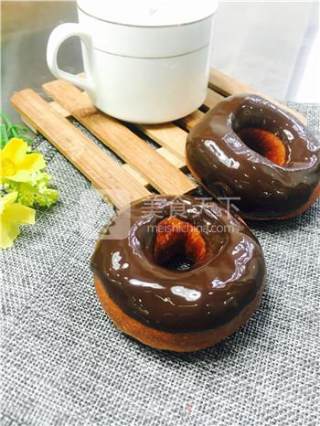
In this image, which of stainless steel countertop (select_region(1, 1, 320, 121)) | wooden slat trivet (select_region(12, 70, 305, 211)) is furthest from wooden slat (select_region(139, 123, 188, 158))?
stainless steel countertop (select_region(1, 1, 320, 121))

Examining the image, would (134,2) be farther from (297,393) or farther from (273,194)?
(297,393)

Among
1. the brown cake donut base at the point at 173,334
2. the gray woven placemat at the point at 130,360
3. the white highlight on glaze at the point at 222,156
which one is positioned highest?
the white highlight on glaze at the point at 222,156

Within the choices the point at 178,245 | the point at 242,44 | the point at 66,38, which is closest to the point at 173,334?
the point at 178,245

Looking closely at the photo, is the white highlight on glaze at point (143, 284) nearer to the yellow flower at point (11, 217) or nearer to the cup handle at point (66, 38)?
the yellow flower at point (11, 217)

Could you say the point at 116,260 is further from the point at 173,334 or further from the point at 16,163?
the point at 16,163

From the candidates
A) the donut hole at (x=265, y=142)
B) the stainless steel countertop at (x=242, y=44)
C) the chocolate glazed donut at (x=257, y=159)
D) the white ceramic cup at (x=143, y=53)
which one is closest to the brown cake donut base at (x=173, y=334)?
the chocolate glazed donut at (x=257, y=159)

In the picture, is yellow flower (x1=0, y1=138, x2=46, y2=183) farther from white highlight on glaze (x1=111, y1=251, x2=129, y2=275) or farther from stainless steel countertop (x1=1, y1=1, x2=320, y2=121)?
stainless steel countertop (x1=1, y1=1, x2=320, y2=121)
